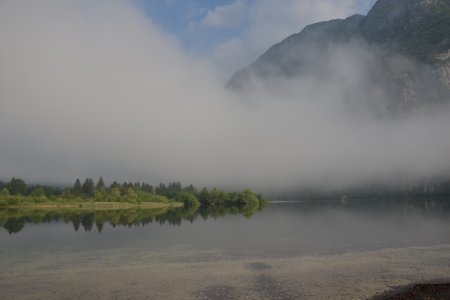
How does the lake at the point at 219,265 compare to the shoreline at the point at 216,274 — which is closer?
the shoreline at the point at 216,274

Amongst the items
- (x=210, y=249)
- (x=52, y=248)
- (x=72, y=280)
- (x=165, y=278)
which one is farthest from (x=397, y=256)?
(x=52, y=248)

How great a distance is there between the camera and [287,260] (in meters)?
59.0

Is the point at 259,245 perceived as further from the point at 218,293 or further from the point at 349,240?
the point at 218,293

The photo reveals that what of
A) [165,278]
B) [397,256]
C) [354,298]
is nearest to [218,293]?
[165,278]

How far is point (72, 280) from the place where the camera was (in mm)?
46625

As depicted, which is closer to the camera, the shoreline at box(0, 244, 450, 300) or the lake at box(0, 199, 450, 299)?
the shoreline at box(0, 244, 450, 300)

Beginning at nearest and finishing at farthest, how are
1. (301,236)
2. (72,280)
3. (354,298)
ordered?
1. (354,298)
2. (72,280)
3. (301,236)

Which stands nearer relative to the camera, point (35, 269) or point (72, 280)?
point (72, 280)

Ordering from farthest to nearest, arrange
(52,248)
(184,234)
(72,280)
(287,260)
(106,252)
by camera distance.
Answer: (184,234), (52,248), (106,252), (287,260), (72,280)

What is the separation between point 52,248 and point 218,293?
47.3 m

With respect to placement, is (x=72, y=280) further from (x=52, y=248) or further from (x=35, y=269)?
(x=52, y=248)

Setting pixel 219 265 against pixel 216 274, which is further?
pixel 219 265

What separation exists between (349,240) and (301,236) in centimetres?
1340

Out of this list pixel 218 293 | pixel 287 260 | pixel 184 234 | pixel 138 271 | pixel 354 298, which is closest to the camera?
pixel 354 298
